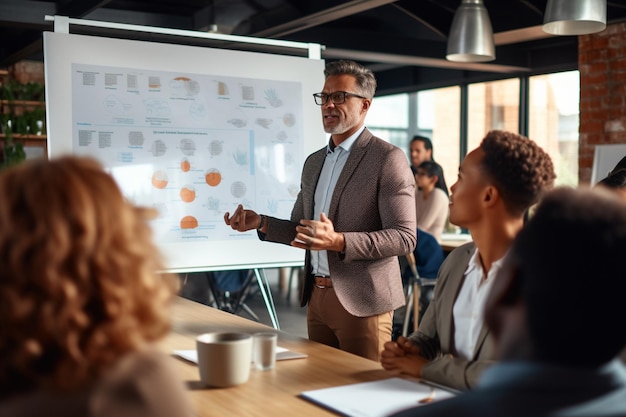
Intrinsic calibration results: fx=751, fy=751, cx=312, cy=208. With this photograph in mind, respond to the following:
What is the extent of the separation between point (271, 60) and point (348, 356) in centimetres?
220

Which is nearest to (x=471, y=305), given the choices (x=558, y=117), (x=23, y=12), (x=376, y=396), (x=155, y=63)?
(x=376, y=396)

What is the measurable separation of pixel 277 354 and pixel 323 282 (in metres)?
0.77

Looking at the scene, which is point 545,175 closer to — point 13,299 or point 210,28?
point 13,299

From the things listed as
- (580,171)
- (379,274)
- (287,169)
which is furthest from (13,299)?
(580,171)

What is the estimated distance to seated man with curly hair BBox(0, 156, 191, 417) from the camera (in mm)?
818

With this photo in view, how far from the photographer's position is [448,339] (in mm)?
1813

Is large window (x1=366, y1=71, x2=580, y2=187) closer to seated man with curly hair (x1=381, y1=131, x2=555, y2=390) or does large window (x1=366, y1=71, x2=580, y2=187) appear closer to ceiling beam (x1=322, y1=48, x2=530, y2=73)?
ceiling beam (x1=322, y1=48, x2=530, y2=73)

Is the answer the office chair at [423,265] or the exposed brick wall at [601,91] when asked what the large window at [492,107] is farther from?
the office chair at [423,265]

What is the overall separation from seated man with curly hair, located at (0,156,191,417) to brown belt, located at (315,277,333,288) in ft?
5.83

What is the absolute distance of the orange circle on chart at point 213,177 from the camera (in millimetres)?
3627

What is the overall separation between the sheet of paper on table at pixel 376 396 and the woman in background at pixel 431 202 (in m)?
4.03

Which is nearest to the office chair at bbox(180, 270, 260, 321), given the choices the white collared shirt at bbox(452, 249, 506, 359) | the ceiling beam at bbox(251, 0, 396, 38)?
the ceiling beam at bbox(251, 0, 396, 38)

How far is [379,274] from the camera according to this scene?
103 inches

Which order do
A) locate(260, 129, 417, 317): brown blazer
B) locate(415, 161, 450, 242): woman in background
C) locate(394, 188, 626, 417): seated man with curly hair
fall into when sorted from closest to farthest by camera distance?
locate(394, 188, 626, 417): seated man with curly hair
locate(260, 129, 417, 317): brown blazer
locate(415, 161, 450, 242): woman in background
